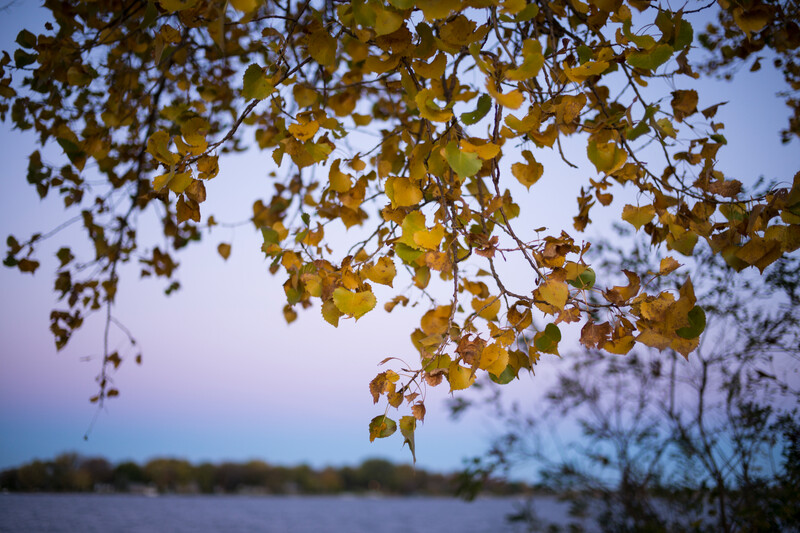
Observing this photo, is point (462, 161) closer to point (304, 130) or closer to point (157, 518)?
point (304, 130)

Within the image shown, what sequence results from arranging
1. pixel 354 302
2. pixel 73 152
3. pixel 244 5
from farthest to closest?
1. pixel 73 152
2. pixel 354 302
3. pixel 244 5

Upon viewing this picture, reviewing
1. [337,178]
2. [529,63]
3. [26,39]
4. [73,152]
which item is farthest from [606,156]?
[26,39]

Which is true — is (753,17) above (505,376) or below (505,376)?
above

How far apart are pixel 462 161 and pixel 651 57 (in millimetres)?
500

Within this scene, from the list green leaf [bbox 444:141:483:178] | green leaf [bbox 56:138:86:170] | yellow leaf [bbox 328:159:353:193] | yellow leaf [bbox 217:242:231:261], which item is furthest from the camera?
yellow leaf [bbox 217:242:231:261]

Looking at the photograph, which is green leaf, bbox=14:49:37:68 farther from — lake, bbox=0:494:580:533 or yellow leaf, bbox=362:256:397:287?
lake, bbox=0:494:580:533

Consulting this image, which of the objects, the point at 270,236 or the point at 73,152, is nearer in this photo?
the point at 270,236

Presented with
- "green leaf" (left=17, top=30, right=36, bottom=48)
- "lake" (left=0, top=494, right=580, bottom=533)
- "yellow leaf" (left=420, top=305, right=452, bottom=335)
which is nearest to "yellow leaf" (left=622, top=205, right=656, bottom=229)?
"yellow leaf" (left=420, top=305, right=452, bottom=335)

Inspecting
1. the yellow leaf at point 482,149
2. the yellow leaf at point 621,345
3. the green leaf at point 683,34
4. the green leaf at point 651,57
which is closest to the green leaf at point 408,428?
the yellow leaf at point 621,345

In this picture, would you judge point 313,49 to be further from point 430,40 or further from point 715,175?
point 715,175

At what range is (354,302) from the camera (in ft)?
3.15

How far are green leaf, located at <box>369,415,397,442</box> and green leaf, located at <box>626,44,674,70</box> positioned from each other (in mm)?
884

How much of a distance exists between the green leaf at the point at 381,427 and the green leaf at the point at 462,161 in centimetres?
49

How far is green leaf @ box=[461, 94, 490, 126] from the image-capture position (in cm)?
107
